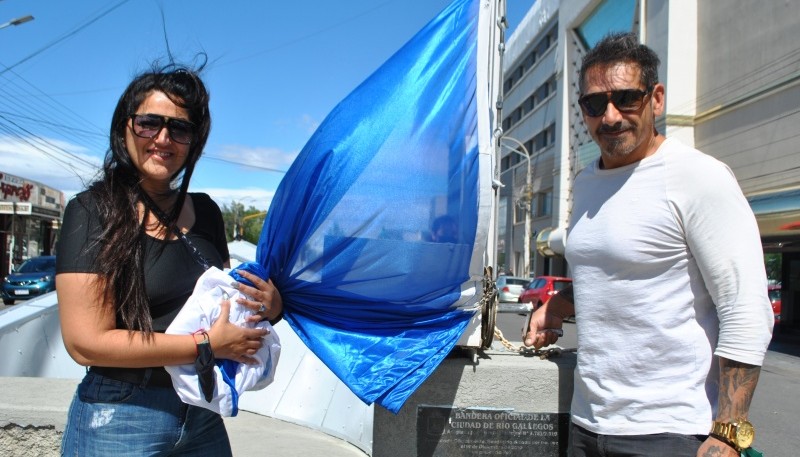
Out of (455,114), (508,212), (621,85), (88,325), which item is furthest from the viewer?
(508,212)

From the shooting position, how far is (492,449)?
2.73m

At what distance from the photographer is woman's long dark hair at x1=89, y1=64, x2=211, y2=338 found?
73.5 inches

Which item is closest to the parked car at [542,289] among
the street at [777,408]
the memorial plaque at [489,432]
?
the street at [777,408]

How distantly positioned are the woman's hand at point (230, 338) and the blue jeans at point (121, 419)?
21 cm

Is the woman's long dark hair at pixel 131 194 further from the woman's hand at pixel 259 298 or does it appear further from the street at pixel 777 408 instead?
the street at pixel 777 408

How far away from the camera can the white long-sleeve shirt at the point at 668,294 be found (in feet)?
6.15

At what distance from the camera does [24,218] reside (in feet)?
114

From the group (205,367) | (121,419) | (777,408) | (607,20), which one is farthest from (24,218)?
(205,367)

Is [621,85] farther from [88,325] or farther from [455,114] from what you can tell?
[88,325]

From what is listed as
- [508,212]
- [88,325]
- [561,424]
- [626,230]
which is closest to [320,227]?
Result: [88,325]

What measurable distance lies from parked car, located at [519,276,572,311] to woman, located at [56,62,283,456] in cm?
2046

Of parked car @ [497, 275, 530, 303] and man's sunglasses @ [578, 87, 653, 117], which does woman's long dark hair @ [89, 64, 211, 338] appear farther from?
parked car @ [497, 275, 530, 303]

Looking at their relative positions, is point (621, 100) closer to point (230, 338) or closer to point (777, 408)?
point (230, 338)

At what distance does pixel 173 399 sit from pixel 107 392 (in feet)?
0.62
